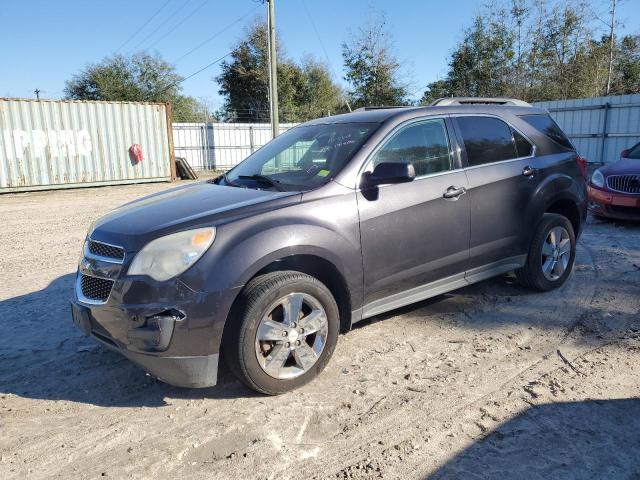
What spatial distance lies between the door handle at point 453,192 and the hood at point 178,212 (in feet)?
4.24

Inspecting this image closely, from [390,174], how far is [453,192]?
78 cm

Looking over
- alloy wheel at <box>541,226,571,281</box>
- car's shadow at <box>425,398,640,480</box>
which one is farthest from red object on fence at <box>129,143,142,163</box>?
car's shadow at <box>425,398,640,480</box>

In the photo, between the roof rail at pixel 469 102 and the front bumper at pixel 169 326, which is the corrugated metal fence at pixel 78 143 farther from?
the front bumper at pixel 169 326

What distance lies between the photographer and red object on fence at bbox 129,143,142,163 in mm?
17875

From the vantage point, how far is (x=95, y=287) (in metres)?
3.17

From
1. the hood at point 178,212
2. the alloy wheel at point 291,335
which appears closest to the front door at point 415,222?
the alloy wheel at point 291,335

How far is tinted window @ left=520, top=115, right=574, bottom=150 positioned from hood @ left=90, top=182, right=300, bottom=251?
2850 mm

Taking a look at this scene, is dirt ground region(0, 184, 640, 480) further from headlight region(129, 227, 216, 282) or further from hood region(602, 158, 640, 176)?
hood region(602, 158, 640, 176)

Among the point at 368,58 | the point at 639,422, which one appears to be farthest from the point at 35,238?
the point at 368,58

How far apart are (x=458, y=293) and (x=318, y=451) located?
2.87 metres

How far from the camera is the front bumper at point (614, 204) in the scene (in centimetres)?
800

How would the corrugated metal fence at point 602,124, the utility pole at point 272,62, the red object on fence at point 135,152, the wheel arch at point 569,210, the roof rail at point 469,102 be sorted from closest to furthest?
1. the roof rail at point 469,102
2. the wheel arch at point 569,210
3. the corrugated metal fence at point 602,124
4. the red object on fence at point 135,152
5. the utility pole at point 272,62

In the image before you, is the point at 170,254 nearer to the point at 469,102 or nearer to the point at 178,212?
the point at 178,212

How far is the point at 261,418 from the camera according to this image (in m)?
3.02
